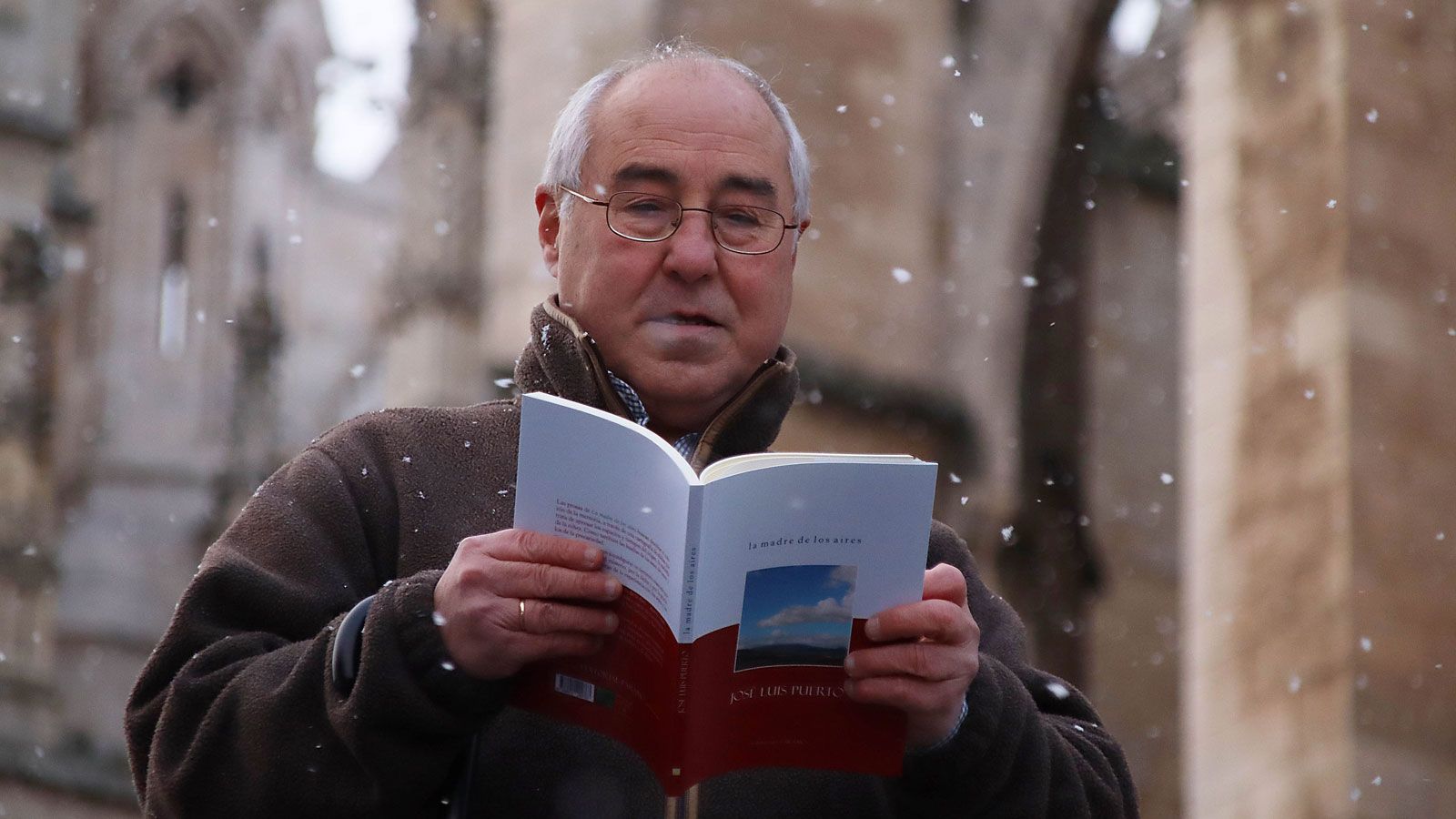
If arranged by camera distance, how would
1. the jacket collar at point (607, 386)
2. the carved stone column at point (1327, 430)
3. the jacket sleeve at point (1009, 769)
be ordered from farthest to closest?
the carved stone column at point (1327, 430) < the jacket collar at point (607, 386) < the jacket sleeve at point (1009, 769)

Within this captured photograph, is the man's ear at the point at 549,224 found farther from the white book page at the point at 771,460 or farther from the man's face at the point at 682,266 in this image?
the white book page at the point at 771,460

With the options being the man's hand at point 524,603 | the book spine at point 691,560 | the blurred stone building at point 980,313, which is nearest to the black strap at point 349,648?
the man's hand at point 524,603

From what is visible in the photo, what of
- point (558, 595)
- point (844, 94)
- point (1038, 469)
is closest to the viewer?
point (558, 595)

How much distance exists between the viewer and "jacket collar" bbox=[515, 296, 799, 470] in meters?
2.28

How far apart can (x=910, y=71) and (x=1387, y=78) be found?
3.90 meters

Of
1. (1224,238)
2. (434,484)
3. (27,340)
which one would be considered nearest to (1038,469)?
(1224,238)

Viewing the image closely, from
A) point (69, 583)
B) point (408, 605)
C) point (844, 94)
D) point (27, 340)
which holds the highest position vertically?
point (844, 94)

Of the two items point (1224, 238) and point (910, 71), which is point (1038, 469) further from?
point (1224, 238)

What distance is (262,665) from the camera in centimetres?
204

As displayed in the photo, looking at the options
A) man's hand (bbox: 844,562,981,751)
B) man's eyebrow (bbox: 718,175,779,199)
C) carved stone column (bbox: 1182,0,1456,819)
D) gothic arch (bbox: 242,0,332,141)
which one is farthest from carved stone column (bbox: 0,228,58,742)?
man's hand (bbox: 844,562,981,751)

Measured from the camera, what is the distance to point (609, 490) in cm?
191

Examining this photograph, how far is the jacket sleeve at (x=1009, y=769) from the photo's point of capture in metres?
2.05

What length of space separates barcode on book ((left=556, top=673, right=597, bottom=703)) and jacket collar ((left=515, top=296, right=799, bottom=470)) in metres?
0.38

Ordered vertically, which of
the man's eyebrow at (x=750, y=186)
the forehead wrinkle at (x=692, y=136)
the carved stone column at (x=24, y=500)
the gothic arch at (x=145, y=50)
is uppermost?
the gothic arch at (x=145, y=50)
